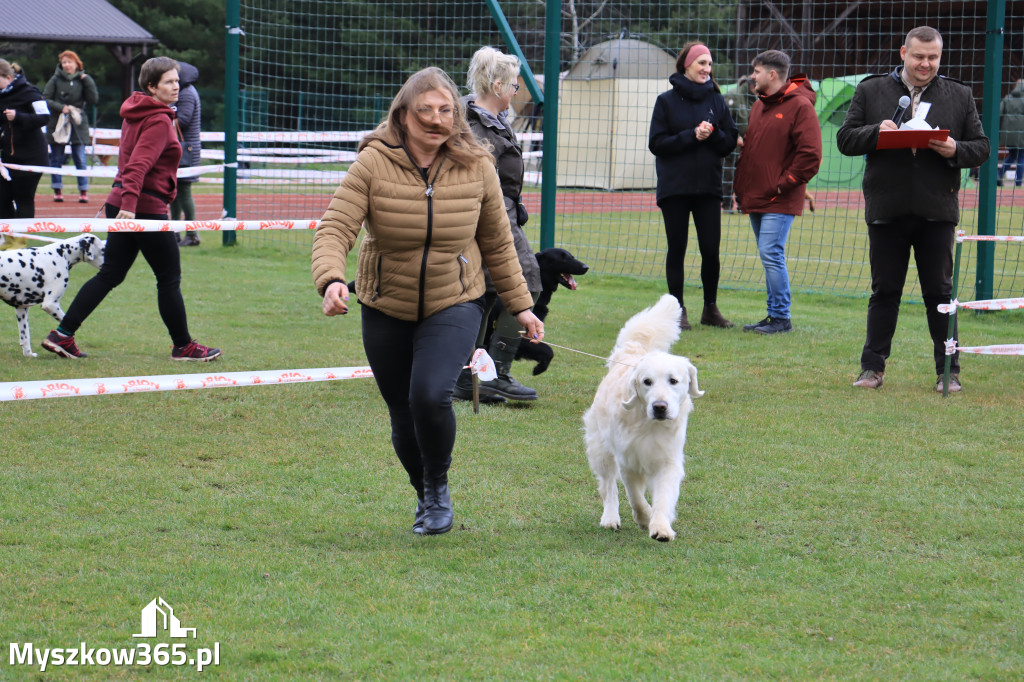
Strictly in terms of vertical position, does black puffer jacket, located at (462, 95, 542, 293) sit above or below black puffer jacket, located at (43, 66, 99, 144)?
below

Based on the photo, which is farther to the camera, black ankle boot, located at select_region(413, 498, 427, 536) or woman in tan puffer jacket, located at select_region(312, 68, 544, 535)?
black ankle boot, located at select_region(413, 498, 427, 536)

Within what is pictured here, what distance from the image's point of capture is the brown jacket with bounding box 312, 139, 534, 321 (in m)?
3.86

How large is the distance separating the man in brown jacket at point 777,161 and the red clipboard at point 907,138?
203 cm

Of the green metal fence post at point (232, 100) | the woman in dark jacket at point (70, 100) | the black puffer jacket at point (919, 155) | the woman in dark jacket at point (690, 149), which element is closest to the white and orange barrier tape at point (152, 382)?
the black puffer jacket at point (919, 155)

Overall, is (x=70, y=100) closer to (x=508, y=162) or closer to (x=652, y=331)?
(x=508, y=162)

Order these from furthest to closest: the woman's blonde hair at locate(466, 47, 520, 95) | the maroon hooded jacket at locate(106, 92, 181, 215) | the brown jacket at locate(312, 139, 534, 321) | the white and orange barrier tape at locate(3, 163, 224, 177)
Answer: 1. the white and orange barrier tape at locate(3, 163, 224, 177)
2. the maroon hooded jacket at locate(106, 92, 181, 215)
3. the woman's blonde hair at locate(466, 47, 520, 95)
4. the brown jacket at locate(312, 139, 534, 321)

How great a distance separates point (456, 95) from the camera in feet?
13.1

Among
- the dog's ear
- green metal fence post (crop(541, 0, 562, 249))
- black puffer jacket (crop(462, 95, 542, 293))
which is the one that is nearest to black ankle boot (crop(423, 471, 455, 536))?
the dog's ear

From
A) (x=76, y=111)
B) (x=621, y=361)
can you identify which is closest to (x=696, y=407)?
(x=621, y=361)

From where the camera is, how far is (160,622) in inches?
130

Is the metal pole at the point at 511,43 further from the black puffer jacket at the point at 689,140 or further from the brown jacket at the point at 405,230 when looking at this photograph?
the brown jacket at the point at 405,230

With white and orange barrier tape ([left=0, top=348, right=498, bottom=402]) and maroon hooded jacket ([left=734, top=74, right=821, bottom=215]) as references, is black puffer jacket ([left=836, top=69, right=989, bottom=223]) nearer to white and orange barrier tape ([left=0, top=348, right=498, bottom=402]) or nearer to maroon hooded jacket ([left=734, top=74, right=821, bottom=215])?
maroon hooded jacket ([left=734, top=74, right=821, bottom=215])

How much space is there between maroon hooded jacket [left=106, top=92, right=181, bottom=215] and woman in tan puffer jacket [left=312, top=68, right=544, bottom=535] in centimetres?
344

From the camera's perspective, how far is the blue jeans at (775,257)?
880cm
